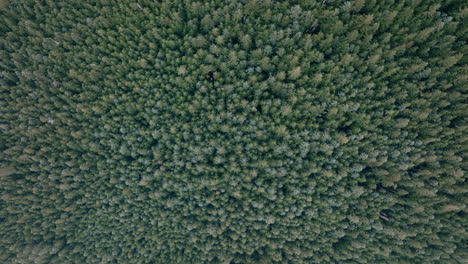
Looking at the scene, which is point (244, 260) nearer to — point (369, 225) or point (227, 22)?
point (369, 225)

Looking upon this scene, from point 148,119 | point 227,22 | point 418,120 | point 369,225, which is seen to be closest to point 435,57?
point 418,120

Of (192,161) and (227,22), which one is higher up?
(227,22)

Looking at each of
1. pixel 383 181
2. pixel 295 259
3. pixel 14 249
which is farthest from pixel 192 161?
pixel 14 249

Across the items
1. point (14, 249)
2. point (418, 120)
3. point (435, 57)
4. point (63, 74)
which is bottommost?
point (14, 249)

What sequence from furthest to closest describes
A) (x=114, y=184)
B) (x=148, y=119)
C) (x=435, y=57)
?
(x=114, y=184) < (x=148, y=119) < (x=435, y=57)

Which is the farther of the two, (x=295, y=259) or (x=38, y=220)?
(x=38, y=220)

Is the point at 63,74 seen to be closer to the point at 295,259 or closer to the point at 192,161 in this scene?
the point at 192,161

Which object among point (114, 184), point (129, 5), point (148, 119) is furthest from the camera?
point (114, 184)
